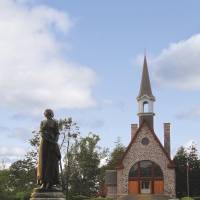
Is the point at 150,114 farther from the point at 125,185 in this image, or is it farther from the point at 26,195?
the point at 26,195

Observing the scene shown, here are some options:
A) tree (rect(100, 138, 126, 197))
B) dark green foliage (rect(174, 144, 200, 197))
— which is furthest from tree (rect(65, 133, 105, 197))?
dark green foliage (rect(174, 144, 200, 197))

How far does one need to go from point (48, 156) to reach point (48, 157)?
0.03m

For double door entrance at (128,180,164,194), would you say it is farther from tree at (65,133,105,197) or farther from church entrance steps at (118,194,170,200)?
tree at (65,133,105,197)

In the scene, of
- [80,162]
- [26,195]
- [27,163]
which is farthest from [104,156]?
[26,195]

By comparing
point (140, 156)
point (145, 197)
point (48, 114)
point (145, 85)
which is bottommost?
point (145, 197)

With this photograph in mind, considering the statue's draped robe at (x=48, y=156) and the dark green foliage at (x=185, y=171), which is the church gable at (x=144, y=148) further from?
the statue's draped robe at (x=48, y=156)

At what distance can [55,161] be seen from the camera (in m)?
14.6

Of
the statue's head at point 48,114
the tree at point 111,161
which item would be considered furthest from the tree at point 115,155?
the statue's head at point 48,114

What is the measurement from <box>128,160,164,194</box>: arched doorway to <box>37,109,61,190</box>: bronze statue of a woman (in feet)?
174

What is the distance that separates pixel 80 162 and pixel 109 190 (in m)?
12.1

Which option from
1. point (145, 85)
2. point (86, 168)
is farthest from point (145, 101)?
point (86, 168)

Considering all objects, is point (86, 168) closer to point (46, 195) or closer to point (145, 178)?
point (145, 178)

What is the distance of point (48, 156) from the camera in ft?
47.8

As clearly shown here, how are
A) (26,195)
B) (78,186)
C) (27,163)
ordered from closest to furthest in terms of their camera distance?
(26,195), (27,163), (78,186)
